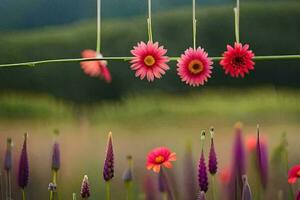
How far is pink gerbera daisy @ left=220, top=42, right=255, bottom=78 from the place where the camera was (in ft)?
6.58

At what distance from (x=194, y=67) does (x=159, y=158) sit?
37cm

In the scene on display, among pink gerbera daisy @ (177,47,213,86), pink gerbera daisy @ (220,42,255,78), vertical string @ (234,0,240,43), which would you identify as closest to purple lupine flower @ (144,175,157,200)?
pink gerbera daisy @ (177,47,213,86)

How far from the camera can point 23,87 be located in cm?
217

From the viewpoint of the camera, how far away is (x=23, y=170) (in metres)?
2.16

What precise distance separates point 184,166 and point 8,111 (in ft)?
2.48

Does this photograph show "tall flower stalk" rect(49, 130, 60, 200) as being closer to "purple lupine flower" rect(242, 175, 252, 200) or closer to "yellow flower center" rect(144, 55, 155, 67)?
"yellow flower center" rect(144, 55, 155, 67)

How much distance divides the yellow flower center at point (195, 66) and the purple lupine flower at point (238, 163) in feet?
0.83

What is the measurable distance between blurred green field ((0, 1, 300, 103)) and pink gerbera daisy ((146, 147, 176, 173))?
23 centimetres

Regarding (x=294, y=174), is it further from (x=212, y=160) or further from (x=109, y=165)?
(x=109, y=165)

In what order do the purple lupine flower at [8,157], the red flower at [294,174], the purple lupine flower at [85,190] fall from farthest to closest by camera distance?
the purple lupine flower at [8,157], the purple lupine flower at [85,190], the red flower at [294,174]

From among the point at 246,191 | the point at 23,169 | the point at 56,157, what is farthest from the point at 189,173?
the point at 23,169

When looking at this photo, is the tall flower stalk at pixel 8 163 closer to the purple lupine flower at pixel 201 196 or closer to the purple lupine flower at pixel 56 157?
the purple lupine flower at pixel 56 157

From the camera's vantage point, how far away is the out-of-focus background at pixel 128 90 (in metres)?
2.00

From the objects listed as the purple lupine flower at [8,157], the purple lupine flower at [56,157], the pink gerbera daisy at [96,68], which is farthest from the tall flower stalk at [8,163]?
the pink gerbera daisy at [96,68]
